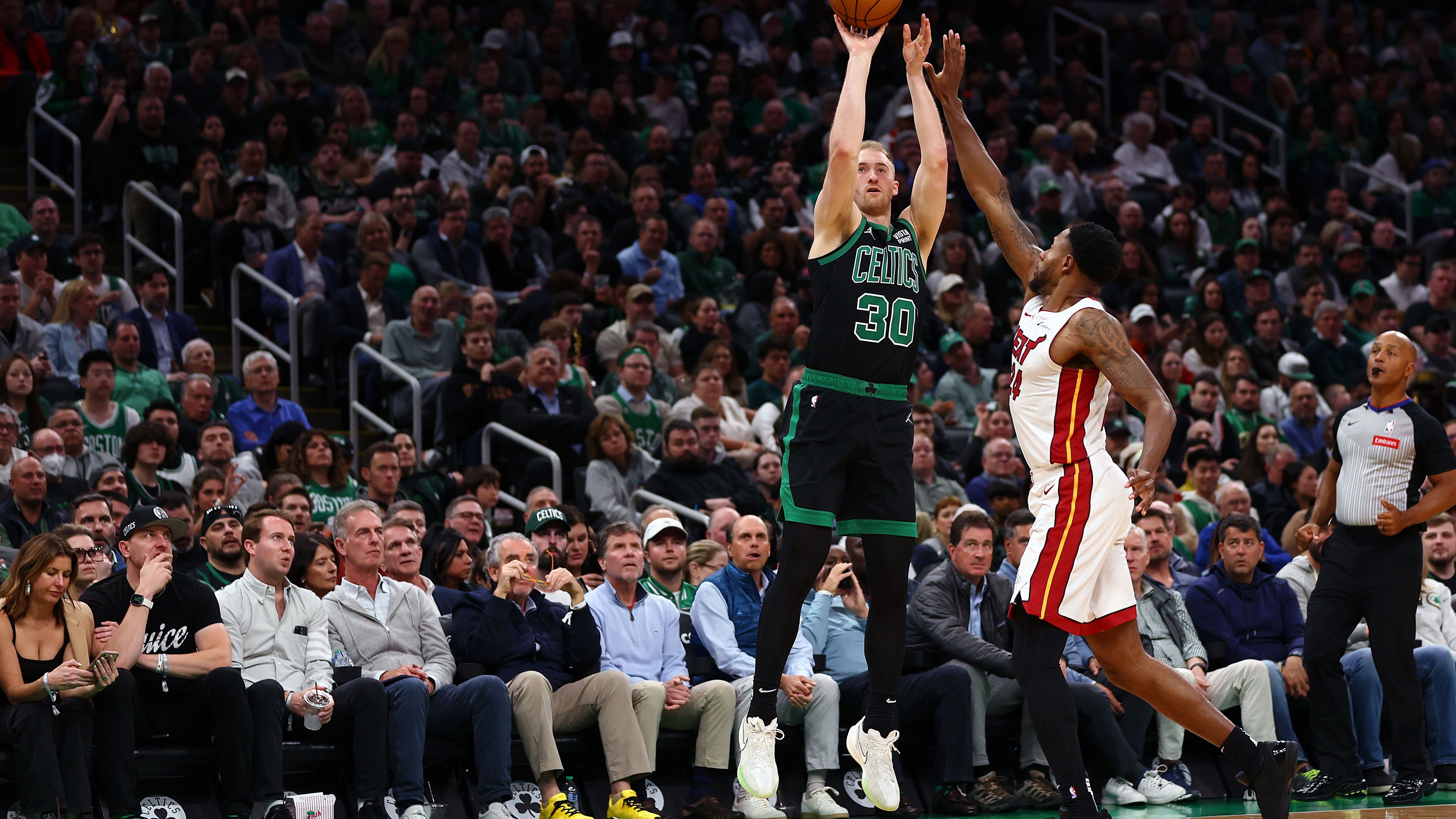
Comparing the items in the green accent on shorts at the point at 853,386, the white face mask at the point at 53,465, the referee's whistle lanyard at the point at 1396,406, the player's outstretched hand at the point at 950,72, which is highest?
the player's outstretched hand at the point at 950,72

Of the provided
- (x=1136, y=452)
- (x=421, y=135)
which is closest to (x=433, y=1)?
(x=421, y=135)

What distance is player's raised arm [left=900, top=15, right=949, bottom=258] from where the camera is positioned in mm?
6066

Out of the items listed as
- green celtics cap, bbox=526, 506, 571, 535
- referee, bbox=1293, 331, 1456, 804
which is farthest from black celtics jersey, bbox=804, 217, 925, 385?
green celtics cap, bbox=526, 506, 571, 535

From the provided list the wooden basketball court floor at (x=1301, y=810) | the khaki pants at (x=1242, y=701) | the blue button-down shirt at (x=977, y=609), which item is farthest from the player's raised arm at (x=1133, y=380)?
the khaki pants at (x=1242, y=701)

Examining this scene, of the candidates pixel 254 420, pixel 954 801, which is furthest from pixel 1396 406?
pixel 254 420

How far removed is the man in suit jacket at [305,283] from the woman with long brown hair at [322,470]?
7.20 feet

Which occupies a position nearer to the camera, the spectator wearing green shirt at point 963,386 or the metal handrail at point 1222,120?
the spectator wearing green shirt at point 963,386

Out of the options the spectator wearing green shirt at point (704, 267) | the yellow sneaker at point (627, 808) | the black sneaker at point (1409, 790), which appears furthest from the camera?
the spectator wearing green shirt at point (704, 267)

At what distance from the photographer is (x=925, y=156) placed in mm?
6078

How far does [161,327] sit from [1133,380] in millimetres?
8681

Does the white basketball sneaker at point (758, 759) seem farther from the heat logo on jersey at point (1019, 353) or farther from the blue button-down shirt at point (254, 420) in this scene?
the blue button-down shirt at point (254, 420)

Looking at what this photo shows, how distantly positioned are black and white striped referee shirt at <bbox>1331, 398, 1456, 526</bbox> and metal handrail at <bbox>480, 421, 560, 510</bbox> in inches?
196

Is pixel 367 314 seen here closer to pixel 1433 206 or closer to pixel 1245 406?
pixel 1245 406

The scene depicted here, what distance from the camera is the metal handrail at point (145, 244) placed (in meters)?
13.1
